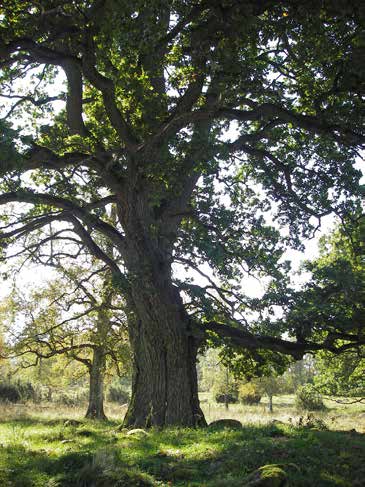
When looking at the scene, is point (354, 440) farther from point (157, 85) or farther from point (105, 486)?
point (157, 85)

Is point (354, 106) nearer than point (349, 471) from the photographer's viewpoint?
No

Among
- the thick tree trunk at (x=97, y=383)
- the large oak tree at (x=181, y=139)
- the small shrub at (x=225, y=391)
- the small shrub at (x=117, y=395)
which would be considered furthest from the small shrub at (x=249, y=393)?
the large oak tree at (x=181, y=139)

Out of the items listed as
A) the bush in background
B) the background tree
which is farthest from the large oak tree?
the bush in background

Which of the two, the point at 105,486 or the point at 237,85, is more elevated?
the point at 237,85

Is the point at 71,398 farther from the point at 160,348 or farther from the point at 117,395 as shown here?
the point at 160,348

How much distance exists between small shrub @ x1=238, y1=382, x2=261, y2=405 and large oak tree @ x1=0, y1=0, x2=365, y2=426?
2754 centimetres

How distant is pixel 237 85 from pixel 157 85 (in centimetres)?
469

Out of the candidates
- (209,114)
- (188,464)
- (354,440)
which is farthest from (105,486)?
(209,114)

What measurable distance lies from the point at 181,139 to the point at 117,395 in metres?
41.4

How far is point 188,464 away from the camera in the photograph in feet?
20.9

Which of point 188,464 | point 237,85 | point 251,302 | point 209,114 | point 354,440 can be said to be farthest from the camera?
point 251,302

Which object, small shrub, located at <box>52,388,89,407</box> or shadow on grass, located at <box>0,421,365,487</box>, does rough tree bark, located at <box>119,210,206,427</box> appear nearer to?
shadow on grass, located at <box>0,421,365,487</box>

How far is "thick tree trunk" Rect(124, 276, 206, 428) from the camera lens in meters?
10.9

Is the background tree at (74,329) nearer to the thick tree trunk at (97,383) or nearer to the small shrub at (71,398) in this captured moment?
the thick tree trunk at (97,383)
